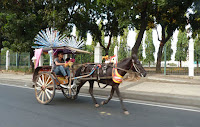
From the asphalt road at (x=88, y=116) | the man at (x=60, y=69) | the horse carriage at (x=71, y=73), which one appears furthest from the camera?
the man at (x=60, y=69)

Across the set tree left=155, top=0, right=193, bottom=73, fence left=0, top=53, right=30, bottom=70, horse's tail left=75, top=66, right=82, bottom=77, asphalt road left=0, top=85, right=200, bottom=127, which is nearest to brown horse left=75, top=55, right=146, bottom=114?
horse's tail left=75, top=66, right=82, bottom=77

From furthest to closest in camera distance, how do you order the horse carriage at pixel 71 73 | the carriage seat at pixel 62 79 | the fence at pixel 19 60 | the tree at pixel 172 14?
the fence at pixel 19 60 < the tree at pixel 172 14 < the carriage seat at pixel 62 79 < the horse carriage at pixel 71 73

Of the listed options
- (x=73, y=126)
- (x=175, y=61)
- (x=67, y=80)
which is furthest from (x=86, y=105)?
(x=175, y=61)

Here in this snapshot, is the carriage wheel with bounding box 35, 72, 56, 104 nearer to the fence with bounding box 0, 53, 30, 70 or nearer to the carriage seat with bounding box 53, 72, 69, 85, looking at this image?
the carriage seat with bounding box 53, 72, 69, 85

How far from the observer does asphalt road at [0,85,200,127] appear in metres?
4.43

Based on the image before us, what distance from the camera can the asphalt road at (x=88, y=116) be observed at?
175 inches

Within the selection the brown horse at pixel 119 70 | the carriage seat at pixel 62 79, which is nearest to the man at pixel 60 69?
the carriage seat at pixel 62 79

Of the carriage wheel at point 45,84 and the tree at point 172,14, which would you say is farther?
the tree at point 172,14

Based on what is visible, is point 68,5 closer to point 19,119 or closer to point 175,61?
point 175,61

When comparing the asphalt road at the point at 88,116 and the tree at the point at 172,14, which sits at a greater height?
the tree at the point at 172,14

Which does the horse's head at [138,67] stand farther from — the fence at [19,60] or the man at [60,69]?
the fence at [19,60]

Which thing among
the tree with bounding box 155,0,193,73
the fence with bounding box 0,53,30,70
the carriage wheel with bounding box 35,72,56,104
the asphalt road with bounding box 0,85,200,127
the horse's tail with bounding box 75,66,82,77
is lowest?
the asphalt road with bounding box 0,85,200,127

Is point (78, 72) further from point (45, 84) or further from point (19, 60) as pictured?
point (19, 60)

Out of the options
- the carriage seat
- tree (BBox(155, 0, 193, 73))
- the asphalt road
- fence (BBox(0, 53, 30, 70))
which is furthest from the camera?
fence (BBox(0, 53, 30, 70))
